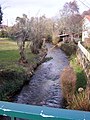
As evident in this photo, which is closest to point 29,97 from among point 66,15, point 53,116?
point 53,116

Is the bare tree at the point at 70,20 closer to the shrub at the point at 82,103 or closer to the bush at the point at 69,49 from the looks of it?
the bush at the point at 69,49

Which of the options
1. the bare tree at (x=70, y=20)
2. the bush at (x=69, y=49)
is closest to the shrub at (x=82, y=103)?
the bush at (x=69, y=49)

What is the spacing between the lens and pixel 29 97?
47.1 feet

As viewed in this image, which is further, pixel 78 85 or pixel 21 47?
pixel 21 47

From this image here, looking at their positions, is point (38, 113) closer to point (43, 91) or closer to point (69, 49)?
point (43, 91)

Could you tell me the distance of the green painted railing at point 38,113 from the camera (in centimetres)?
140

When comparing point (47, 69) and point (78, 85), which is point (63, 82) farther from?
point (47, 69)

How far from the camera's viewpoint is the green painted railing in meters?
1.40

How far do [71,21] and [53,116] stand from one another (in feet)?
181

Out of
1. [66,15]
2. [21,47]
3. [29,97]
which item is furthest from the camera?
[66,15]

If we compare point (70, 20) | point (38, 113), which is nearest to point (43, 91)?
point (38, 113)

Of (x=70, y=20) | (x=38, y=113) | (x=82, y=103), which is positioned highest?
(x=70, y=20)

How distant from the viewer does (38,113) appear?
57.4 inches

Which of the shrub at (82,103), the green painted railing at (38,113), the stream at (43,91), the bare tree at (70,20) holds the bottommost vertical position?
the stream at (43,91)
